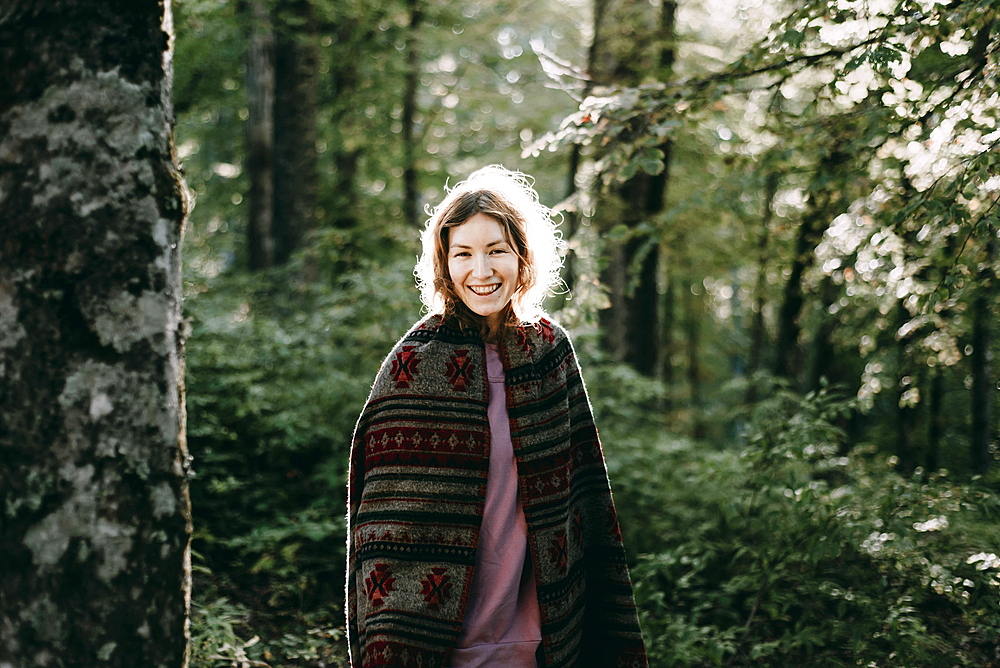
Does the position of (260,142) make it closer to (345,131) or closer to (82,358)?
(345,131)

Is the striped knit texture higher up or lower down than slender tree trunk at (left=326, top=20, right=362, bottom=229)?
lower down

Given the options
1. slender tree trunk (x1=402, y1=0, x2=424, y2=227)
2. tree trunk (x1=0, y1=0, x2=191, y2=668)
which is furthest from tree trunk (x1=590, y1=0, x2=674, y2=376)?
tree trunk (x1=0, y1=0, x2=191, y2=668)

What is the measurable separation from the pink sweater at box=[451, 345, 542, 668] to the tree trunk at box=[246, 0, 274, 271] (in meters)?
8.46

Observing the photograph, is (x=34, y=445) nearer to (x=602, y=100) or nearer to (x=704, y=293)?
(x=602, y=100)

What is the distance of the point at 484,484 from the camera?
6.57 ft

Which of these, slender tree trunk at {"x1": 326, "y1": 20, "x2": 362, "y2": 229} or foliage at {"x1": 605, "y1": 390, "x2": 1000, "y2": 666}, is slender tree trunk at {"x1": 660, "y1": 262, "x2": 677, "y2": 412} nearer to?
slender tree trunk at {"x1": 326, "y1": 20, "x2": 362, "y2": 229}

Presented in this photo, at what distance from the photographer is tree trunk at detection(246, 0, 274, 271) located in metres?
9.55

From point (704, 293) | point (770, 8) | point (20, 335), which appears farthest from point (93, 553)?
point (704, 293)

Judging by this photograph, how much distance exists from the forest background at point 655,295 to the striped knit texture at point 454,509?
124 centimetres

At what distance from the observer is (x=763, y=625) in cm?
405

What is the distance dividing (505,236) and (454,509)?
890mm

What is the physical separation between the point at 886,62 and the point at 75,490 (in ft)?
10.3

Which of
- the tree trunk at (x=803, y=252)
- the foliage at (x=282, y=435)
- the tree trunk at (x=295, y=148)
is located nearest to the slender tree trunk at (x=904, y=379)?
the tree trunk at (x=803, y=252)

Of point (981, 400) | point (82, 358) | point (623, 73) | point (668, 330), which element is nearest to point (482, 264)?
point (82, 358)
